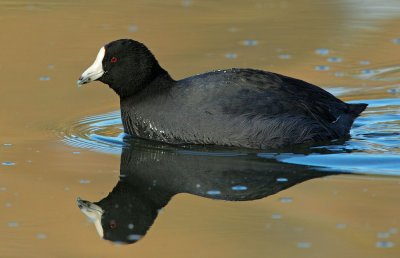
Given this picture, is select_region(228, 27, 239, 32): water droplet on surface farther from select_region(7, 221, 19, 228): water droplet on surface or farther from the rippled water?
select_region(7, 221, 19, 228): water droplet on surface

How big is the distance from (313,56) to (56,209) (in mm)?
5382

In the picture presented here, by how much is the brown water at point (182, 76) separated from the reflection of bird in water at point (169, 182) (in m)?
0.11

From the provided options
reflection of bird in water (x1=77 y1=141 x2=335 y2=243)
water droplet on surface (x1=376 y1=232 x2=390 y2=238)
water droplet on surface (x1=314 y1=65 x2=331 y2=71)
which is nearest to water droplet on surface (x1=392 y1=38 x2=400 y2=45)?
water droplet on surface (x1=314 y1=65 x2=331 y2=71)

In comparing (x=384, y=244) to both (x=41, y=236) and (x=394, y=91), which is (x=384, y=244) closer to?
(x=41, y=236)

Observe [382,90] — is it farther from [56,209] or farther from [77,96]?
[56,209]

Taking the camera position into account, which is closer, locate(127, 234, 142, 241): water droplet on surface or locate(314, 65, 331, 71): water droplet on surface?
locate(127, 234, 142, 241): water droplet on surface

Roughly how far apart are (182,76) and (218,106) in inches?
92.5

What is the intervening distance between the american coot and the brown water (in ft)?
1.08

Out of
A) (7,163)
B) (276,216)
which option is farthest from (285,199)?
(7,163)

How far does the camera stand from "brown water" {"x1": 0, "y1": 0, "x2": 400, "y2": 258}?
5594 millimetres

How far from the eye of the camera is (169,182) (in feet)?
22.5

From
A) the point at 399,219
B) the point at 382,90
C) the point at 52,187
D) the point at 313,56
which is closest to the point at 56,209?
the point at 52,187

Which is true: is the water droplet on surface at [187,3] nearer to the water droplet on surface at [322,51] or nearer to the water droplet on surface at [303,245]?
the water droplet on surface at [322,51]

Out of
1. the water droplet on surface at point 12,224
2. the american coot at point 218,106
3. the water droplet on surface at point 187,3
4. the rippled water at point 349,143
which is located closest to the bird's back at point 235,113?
the american coot at point 218,106
